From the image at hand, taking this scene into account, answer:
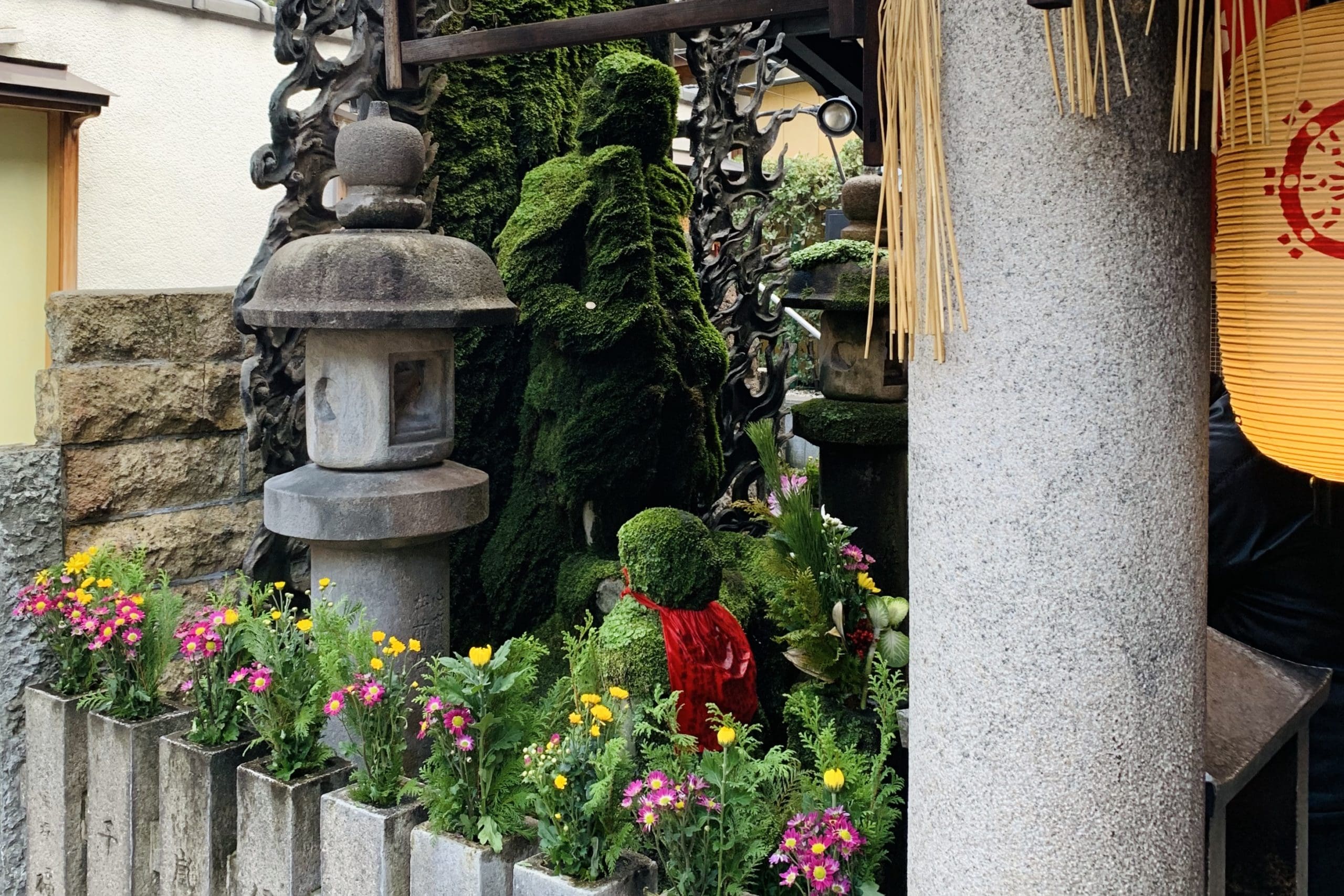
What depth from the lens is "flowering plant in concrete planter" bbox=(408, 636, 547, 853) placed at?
260cm

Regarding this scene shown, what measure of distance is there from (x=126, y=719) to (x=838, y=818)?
90.1 inches

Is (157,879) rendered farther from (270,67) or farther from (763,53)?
(270,67)

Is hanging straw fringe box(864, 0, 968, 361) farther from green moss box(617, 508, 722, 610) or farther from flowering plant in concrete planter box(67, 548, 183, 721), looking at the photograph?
flowering plant in concrete planter box(67, 548, 183, 721)

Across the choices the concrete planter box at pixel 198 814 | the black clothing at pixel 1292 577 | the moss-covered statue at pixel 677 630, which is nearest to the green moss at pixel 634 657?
the moss-covered statue at pixel 677 630

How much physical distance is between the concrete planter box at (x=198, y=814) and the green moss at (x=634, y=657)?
1057 mm

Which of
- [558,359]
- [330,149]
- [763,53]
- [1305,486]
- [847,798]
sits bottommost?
[847,798]

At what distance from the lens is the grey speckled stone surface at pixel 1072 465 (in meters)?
1.62

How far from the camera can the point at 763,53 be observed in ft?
22.7

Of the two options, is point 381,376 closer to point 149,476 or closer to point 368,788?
point 149,476

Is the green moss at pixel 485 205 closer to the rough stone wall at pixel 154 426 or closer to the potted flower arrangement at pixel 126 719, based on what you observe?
the rough stone wall at pixel 154 426

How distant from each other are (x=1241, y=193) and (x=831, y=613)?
8.11 ft

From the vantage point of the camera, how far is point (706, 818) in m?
2.35

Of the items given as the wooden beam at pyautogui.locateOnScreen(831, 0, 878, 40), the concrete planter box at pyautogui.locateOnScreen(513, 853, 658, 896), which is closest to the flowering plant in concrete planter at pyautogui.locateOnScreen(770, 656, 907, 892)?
the concrete planter box at pyautogui.locateOnScreen(513, 853, 658, 896)

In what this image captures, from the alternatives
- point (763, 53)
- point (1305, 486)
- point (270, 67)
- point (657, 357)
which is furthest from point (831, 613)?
point (270, 67)
